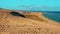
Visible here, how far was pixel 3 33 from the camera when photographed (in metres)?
13.7

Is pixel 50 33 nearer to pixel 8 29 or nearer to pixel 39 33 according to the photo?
pixel 39 33

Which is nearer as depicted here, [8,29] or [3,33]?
[3,33]

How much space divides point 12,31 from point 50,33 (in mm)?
3167

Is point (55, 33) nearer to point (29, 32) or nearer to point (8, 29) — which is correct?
point (29, 32)

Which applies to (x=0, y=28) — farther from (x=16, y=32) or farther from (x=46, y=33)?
(x=46, y=33)

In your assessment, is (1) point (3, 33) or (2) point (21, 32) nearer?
(1) point (3, 33)

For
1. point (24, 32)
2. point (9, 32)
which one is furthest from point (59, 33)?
point (9, 32)

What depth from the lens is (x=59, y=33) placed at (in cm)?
1555

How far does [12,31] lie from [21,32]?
756mm

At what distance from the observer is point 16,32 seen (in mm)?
14555

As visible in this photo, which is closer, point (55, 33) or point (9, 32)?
point (9, 32)

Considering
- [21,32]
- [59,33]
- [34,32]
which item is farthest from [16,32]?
[59,33]

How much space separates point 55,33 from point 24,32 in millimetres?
2685

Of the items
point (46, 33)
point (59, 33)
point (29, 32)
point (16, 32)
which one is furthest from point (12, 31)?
point (59, 33)
